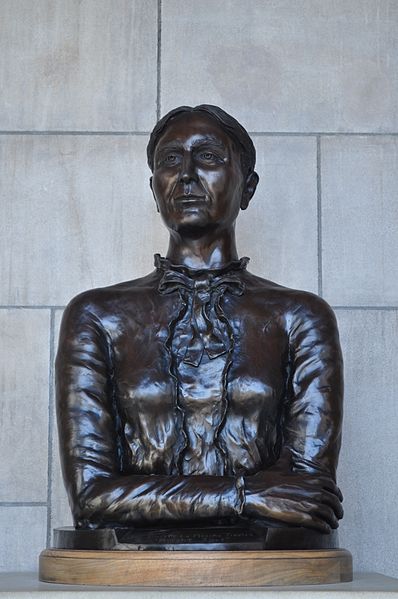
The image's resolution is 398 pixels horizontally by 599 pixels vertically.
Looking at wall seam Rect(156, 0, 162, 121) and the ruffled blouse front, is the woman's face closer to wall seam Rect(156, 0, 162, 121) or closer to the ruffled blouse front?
the ruffled blouse front

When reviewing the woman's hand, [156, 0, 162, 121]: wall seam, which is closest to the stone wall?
[156, 0, 162, 121]: wall seam

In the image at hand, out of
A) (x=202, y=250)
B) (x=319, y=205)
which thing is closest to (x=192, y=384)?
(x=202, y=250)

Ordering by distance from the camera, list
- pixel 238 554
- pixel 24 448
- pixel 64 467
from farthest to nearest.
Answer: pixel 24 448 < pixel 64 467 < pixel 238 554

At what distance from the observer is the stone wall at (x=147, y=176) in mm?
6777

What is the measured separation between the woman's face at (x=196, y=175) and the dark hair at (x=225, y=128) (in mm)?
21

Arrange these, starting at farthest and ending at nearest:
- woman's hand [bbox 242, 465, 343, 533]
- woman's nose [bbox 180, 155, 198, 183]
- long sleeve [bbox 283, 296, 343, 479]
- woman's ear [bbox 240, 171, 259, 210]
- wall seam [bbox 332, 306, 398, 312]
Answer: wall seam [bbox 332, 306, 398, 312] → woman's ear [bbox 240, 171, 259, 210] → woman's nose [bbox 180, 155, 198, 183] → long sleeve [bbox 283, 296, 343, 479] → woman's hand [bbox 242, 465, 343, 533]

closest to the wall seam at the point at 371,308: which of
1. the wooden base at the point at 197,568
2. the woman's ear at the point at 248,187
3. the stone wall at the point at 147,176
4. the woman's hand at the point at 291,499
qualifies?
the stone wall at the point at 147,176

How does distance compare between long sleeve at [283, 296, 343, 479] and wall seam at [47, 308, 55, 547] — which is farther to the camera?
wall seam at [47, 308, 55, 547]

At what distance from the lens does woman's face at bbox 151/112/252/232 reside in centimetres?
566

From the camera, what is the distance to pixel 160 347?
18.2 feet

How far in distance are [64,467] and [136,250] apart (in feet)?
5.97

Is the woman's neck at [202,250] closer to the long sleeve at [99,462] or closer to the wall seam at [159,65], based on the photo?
the long sleeve at [99,462]

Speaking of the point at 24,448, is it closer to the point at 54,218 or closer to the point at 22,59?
the point at 54,218

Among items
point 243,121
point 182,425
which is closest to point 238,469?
point 182,425
